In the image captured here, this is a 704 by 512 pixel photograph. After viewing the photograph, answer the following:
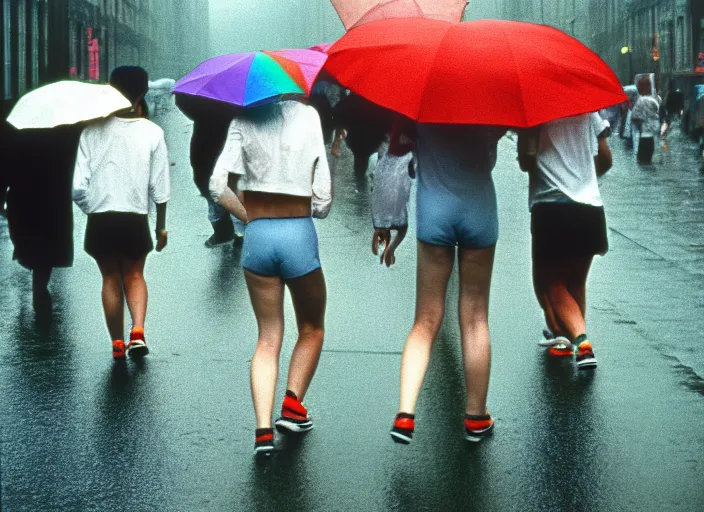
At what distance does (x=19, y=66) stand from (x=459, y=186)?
110ft

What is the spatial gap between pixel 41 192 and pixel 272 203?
140 inches

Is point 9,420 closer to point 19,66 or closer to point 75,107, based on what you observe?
point 75,107

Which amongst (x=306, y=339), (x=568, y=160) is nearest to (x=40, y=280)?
(x=306, y=339)

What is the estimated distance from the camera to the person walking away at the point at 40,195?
8.34 metres

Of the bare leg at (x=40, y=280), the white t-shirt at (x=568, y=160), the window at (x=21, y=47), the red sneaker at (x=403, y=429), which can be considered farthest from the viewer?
the window at (x=21, y=47)

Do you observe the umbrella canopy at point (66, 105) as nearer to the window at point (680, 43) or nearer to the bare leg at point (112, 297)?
the bare leg at point (112, 297)

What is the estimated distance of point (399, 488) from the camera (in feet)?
16.4

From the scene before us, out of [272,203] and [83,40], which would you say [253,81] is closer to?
[272,203]

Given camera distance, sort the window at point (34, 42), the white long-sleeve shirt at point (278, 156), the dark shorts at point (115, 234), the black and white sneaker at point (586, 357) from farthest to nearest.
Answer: the window at point (34, 42), the dark shorts at point (115, 234), the black and white sneaker at point (586, 357), the white long-sleeve shirt at point (278, 156)

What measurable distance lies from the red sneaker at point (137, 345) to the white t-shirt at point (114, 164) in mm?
725

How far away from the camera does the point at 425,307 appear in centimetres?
554

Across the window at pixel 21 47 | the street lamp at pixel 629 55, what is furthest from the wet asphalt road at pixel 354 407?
the street lamp at pixel 629 55

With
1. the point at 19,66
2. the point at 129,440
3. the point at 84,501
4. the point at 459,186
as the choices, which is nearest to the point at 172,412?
the point at 129,440

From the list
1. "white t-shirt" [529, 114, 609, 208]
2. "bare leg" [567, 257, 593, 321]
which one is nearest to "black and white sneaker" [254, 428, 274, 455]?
"white t-shirt" [529, 114, 609, 208]
